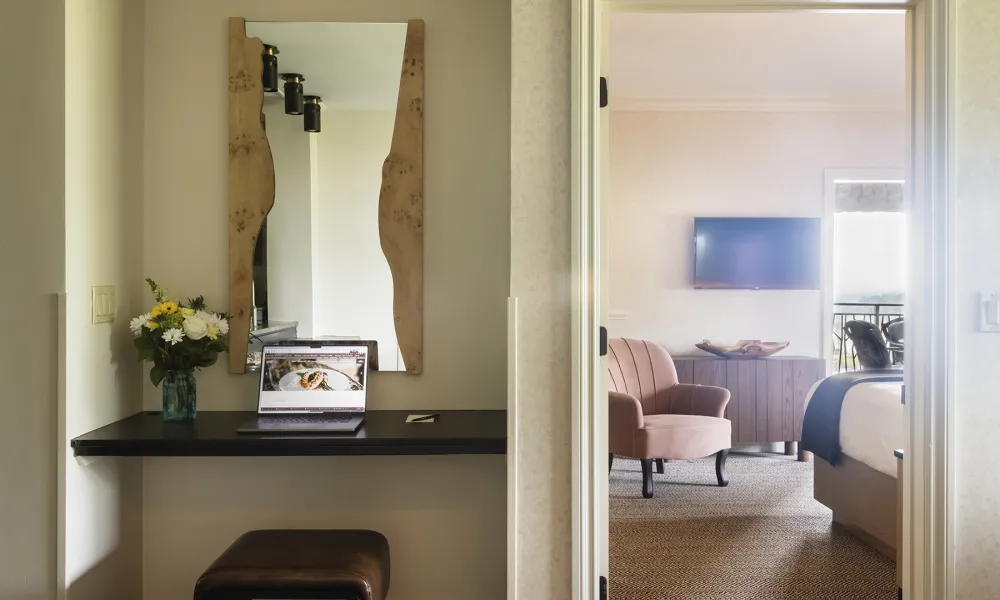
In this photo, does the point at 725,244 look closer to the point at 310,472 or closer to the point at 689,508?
the point at 689,508

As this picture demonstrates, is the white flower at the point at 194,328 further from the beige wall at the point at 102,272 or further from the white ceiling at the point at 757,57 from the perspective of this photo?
the white ceiling at the point at 757,57

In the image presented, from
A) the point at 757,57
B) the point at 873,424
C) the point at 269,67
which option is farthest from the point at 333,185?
the point at 757,57

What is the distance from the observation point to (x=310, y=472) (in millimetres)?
2465

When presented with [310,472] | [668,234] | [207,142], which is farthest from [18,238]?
[668,234]

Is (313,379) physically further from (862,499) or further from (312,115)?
(862,499)

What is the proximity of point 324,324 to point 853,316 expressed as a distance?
196 inches

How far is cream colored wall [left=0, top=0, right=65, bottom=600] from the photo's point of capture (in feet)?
6.64

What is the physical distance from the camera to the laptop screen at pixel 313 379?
7.61 ft

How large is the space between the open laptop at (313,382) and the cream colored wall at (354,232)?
4.7 inches

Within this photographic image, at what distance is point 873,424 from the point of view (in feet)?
10.7

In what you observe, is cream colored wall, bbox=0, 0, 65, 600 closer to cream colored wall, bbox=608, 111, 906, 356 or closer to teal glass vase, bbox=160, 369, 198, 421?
teal glass vase, bbox=160, 369, 198, 421

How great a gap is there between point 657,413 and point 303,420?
295cm

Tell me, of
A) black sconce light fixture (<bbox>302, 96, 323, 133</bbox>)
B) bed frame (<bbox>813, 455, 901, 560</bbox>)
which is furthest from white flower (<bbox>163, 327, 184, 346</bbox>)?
bed frame (<bbox>813, 455, 901, 560</bbox>)

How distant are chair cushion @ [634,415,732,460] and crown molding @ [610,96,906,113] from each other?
2.34 m
